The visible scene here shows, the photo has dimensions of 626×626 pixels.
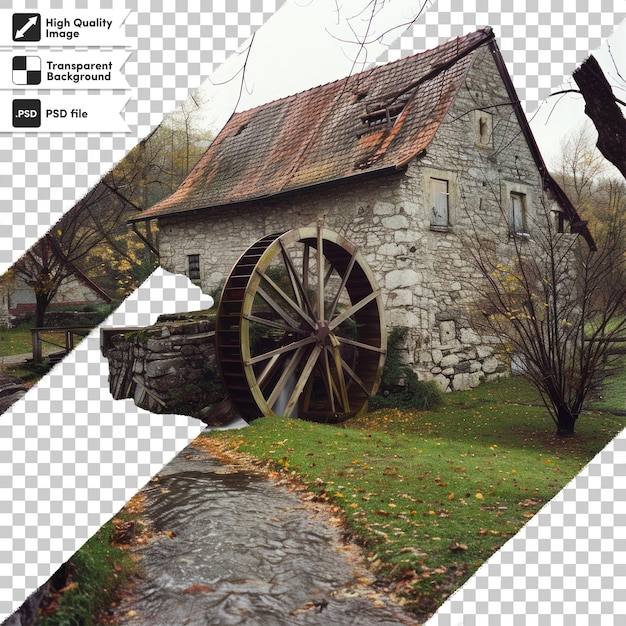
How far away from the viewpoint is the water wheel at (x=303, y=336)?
781 cm

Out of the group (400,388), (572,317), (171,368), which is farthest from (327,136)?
(572,317)

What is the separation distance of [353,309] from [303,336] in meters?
0.78

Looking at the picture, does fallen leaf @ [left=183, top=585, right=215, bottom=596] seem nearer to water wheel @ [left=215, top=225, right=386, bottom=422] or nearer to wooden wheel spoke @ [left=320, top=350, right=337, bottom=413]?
water wheel @ [left=215, top=225, right=386, bottom=422]

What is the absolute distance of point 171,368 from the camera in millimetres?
8609

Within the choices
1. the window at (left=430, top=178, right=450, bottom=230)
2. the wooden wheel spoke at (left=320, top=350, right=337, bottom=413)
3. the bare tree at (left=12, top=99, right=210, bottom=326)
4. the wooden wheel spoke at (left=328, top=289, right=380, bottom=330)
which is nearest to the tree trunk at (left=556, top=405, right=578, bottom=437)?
the wooden wheel spoke at (left=320, top=350, right=337, bottom=413)

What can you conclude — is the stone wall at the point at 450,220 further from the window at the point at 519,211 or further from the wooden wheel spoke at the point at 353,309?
the wooden wheel spoke at the point at 353,309

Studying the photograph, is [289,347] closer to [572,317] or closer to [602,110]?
[572,317]

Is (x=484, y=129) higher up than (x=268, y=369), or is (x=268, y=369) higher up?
(x=484, y=129)

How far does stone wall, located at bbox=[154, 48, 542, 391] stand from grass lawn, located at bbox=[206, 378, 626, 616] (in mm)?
1502

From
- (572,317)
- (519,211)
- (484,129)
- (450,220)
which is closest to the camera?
(572,317)

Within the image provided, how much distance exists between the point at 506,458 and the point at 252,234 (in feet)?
23.9

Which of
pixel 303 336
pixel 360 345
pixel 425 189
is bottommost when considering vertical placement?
pixel 360 345

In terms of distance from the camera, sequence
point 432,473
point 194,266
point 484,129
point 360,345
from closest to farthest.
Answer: point 432,473 → point 360,345 → point 484,129 → point 194,266

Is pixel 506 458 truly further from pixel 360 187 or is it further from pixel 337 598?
pixel 360 187
